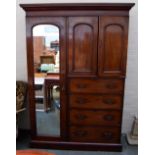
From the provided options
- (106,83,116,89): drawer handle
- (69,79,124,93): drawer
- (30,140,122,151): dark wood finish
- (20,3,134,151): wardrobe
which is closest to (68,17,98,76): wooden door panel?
(20,3,134,151): wardrobe

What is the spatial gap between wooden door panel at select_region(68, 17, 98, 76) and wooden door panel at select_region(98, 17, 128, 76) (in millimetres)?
85

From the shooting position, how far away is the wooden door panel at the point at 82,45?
242 cm

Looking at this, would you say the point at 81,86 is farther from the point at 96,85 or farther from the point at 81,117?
the point at 81,117

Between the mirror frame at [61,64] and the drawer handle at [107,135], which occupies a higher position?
the mirror frame at [61,64]

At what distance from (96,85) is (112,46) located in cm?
52

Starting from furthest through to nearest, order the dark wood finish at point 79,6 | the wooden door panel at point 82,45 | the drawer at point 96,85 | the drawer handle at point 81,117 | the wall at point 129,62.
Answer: the wall at point 129,62 → the drawer handle at point 81,117 → the drawer at point 96,85 → the wooden door panel at point 82,45 → the dark wood finish at point 79,6

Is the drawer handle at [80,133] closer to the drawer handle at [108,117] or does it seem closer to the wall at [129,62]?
the drawer handle at [108,117]

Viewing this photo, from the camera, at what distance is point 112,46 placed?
8.04 ft

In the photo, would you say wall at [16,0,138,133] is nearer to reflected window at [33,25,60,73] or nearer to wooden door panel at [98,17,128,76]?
wooden door panel at [98,17,128,76]

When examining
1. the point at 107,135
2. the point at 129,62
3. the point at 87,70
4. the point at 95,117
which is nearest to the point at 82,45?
the point at 87,70

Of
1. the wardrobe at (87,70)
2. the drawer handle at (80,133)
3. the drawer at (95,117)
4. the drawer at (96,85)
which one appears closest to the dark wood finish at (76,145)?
the wardrobe at (87,70)

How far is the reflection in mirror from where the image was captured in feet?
8.20
